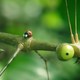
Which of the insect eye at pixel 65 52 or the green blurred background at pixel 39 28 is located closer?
the insect eye at pixel 65 52

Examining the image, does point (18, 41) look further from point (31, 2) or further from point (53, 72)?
point (31, 2)

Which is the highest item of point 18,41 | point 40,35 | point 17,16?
point 17,16

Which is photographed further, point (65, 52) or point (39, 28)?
point (39, 28)

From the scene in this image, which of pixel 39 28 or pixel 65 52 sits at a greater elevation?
pixel 39 28

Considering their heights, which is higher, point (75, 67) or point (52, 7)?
point (52, 7)

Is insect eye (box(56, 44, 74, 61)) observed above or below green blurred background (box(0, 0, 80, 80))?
below

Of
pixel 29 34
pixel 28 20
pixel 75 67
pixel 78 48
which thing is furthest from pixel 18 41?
pixel 28 20

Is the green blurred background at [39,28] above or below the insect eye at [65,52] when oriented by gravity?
above

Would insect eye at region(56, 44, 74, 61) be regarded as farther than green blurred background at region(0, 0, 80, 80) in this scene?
No
